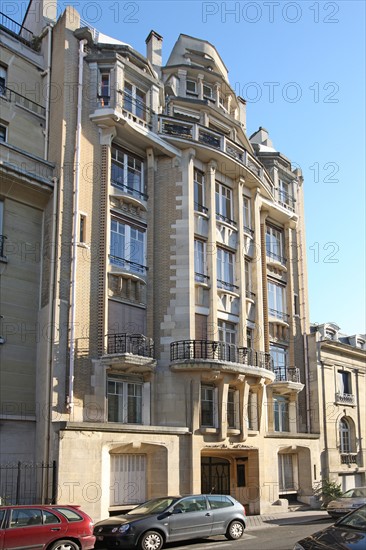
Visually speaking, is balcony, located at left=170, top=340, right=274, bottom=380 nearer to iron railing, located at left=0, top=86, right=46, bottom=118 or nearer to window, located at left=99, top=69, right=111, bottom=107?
window, located at left=99, top=69, right=111, bottom=107

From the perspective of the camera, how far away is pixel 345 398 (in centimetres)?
3434

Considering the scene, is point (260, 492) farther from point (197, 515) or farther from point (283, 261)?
point (283, 261)

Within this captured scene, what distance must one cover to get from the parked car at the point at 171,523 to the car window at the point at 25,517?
2495 millimetres

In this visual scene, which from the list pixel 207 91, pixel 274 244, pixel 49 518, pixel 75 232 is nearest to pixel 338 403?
pixel 274 244

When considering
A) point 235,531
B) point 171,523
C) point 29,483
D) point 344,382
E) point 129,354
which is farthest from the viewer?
point 344,382

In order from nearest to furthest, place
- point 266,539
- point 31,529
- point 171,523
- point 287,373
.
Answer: point 31,529, point 171,523, point 266,539, point 287,373

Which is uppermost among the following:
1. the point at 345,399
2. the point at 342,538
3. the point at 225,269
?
the point at 225,269

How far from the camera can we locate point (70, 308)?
21.0 meters

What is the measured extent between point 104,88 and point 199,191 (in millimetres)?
5959

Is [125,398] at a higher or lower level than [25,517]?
higher

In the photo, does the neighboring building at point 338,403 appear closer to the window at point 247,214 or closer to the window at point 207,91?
the window at point 247,214

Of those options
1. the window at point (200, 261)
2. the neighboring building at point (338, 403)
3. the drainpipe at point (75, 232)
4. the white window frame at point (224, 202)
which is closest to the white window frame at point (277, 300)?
the neighboring building at point (338, 403)

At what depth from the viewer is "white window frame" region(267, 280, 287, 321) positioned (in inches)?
1238

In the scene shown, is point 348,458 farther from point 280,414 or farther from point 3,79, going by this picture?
point 3,79
